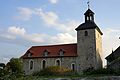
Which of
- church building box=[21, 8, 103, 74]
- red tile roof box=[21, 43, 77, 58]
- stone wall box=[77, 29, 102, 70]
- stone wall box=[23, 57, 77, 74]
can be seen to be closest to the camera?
stone wall box=[77, 29, 102, 70]

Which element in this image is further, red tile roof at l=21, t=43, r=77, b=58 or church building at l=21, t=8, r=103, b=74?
red tile roof at l=21, t=43, r=77, b=58

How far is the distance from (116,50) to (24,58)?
61.5 feet

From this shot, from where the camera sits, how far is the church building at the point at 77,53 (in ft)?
131

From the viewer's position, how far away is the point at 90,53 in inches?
1563

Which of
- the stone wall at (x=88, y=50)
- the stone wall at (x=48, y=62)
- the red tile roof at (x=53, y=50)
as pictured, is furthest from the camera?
the red tile roof at (x=53, y=50)

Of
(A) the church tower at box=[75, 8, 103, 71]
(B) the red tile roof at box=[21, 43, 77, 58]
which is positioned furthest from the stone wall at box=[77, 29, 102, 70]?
(B) the red tile roof at box=[21, 43, 77, 58]

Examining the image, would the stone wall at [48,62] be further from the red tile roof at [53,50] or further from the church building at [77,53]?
the red tile roof at [53,50]

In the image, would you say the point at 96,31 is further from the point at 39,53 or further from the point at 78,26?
the point at 39,53

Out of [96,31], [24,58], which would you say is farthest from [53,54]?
[96,31]

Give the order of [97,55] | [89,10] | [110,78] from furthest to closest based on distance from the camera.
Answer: [89,10]
[97,55]
[110,78]

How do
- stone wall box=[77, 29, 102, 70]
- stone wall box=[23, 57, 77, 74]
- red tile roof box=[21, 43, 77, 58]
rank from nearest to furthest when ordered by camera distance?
1. stone wall box=[77, 29, 102, 70]
2. stone wall box=[23, 57, 77, 74]
3. red tile roof box=[21, 43, 77, 58]

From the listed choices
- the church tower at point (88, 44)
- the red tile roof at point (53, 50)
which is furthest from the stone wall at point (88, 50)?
the red tile roof at point (53, 50)

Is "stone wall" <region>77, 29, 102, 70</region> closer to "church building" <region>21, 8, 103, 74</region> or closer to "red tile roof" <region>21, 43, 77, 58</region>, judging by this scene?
"church building" <region>21, 8, 103, 74</region>

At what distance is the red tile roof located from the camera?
42.1 metres
